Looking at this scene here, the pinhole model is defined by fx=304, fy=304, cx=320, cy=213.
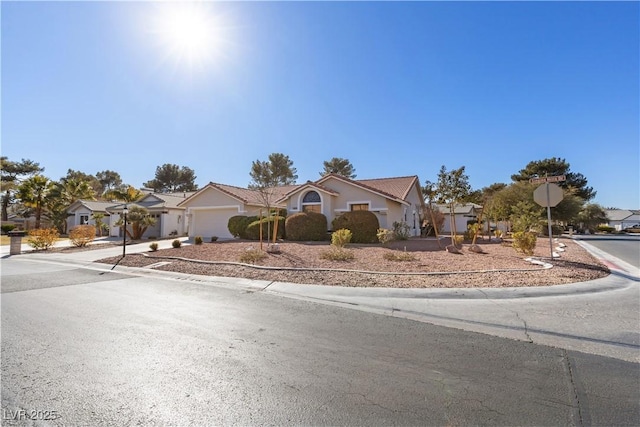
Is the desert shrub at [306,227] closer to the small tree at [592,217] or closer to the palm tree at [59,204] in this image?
the palm tree at [59,204]

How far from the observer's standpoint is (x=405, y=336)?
472 cm

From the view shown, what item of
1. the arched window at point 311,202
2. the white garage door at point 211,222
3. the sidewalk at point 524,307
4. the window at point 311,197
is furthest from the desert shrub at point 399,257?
the white garage door at point 211,222

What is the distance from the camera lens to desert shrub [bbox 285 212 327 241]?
20.4m

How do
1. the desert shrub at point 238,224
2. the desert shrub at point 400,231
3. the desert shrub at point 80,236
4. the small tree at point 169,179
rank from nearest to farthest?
the desert shrub at point 80,236 < the desert shrub at point 400,231 < the desert shrub at point 238,224 < the small tree at point 169,179

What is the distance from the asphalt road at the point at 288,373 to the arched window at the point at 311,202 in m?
16.9

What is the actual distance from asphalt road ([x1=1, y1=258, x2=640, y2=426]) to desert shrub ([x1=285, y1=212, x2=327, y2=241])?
1443cm

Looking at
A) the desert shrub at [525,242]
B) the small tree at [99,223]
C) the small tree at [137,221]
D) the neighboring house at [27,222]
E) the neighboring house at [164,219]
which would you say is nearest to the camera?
the desert shrub at [525,242]

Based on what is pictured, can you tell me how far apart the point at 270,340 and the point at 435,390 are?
2.40m

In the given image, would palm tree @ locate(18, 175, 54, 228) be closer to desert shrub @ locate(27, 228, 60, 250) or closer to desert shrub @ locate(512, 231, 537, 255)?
desert shrub @ locate(27, 228, 60, 250)

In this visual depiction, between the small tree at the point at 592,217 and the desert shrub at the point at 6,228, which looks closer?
the desert shrub at the point at 6,228

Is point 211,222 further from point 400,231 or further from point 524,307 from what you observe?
point 524,307

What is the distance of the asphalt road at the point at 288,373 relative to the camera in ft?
9.07

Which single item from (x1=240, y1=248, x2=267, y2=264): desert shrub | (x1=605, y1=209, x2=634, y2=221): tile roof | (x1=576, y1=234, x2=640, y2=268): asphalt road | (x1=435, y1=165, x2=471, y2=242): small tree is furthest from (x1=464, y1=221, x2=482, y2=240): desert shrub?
(x1=605, y1=209, x2=634, y2=221): tile roof

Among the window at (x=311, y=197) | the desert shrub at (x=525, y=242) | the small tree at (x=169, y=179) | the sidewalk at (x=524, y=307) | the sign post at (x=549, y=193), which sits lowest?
the sidewalk at (x=524, y=307)
